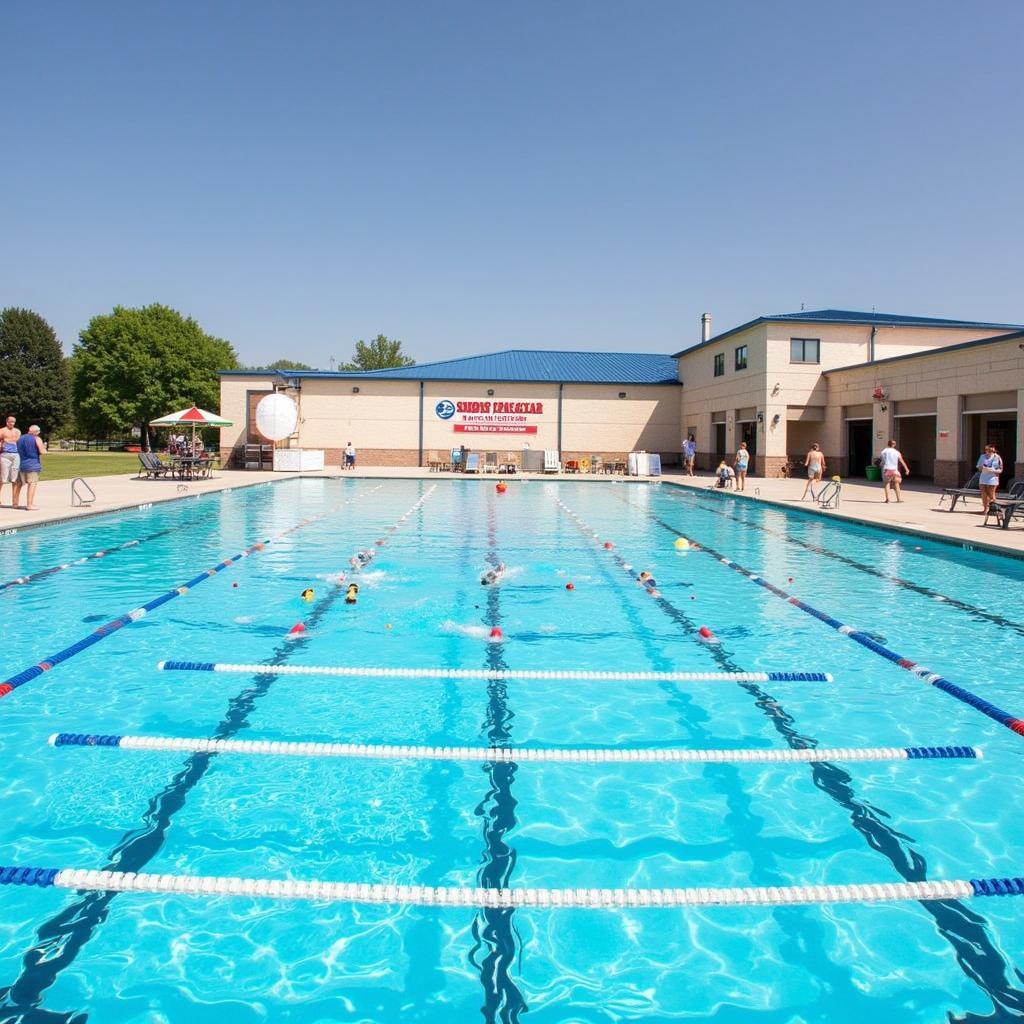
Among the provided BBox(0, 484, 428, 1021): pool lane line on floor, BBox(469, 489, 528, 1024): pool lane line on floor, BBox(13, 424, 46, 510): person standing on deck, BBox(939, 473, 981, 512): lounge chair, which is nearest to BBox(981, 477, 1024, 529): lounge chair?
BBox(939, 473, 981, 512): lounge chair

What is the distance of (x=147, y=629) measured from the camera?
8.14 meters

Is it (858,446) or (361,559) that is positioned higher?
(858,446)

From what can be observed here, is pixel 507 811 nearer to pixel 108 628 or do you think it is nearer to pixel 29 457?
pixel 108 628

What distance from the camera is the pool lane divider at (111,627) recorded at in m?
6.34

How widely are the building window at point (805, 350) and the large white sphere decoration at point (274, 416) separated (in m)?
19.0

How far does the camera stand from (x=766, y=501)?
20.8 metres

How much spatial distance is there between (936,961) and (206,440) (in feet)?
240

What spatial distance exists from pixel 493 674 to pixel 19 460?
12.5 m

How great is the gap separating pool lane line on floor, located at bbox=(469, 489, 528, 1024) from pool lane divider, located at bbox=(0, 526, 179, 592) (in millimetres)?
6776

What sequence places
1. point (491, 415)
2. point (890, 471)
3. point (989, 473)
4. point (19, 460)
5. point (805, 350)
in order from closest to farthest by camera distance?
point (19, 460) → point (989, 473) → point (890, 471) → point (805, 350) → point (491, 415)

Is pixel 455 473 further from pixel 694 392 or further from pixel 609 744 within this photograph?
pixel 609 744

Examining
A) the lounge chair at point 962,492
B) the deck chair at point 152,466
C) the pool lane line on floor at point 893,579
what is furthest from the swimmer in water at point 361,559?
the deck chair at point 152,466

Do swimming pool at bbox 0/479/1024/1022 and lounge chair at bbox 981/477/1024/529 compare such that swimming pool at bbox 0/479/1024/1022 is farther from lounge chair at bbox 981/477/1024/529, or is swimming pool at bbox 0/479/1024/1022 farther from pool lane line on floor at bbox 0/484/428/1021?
lounge chair at bbox 981/477/1024/529

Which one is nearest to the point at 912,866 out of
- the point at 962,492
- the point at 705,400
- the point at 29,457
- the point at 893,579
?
the point at 893,579
